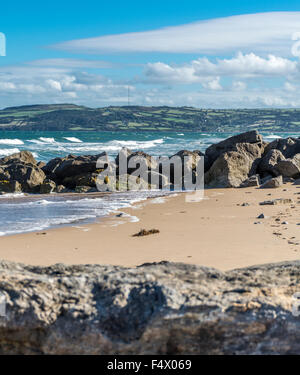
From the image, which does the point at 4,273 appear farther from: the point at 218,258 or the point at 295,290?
the point at 218,258

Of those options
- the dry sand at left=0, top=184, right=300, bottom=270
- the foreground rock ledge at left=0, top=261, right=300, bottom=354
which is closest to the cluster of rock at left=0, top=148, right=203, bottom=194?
the dry sand at left=0, top=184, right=300, bottom=270

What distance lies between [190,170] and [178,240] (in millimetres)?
11332

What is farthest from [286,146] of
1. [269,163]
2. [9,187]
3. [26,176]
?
[9,187]

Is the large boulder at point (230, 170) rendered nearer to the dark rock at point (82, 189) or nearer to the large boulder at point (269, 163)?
the large boulder at point (269, 163)

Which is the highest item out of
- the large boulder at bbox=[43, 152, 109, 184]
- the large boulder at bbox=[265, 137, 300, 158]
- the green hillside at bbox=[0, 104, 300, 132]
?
the green hillside at bbox=[0, 104, 300, 132]

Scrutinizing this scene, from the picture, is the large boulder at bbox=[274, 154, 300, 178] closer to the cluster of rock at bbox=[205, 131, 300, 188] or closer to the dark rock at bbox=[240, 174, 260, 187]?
the cluster of rock at bbox=[205, 131, 300, 188]

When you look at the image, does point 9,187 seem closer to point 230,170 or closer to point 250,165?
point 230,170

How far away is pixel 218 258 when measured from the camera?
6.83m

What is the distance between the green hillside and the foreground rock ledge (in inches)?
3918

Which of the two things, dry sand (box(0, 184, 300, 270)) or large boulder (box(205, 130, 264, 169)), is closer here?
dry sand (box(0, 184, 300, 270))

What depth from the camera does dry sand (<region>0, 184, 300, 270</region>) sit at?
277 inches

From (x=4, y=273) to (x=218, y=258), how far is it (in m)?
4.03

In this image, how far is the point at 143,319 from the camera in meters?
3.13
